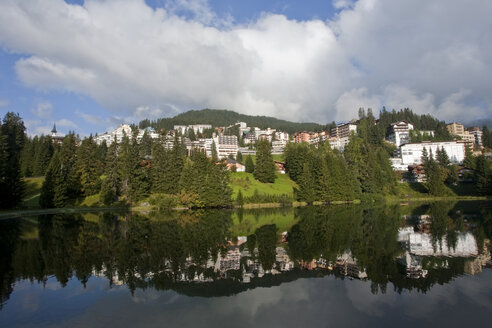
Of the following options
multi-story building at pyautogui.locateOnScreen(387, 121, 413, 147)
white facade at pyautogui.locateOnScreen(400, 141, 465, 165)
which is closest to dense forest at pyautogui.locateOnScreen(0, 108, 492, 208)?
white facade at pyautogui.locateOnScreen(400, 141, 465, 165)

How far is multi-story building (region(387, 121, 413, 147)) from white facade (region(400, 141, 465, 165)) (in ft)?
96.4

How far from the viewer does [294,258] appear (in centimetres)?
1852

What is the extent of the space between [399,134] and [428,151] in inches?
1424

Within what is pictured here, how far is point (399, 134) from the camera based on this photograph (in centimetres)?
18925

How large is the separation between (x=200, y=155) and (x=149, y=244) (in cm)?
5909

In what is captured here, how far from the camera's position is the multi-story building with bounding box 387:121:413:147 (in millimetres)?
187750

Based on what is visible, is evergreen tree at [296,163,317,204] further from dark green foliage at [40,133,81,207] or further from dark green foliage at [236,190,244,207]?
dark green foliage at [40,133,81,207]

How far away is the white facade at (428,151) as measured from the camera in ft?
499

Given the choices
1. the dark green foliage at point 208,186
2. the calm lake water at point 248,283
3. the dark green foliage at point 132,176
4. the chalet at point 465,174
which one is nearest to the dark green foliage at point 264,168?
the dark green foliage at point 208,186

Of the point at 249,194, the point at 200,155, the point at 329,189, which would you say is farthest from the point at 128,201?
the point at 329,189

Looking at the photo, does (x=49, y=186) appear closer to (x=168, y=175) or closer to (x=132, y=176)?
(x=132, y=176)

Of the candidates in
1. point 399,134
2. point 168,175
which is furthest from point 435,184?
point 399,134

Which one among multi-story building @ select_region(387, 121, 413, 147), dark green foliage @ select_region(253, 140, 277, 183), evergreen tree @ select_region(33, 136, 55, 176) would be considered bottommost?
dark green foliage @ select_region(253, 140, 277, 183)

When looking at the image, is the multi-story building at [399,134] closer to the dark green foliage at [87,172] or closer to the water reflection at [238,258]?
the dark green foliage at [87,172]
